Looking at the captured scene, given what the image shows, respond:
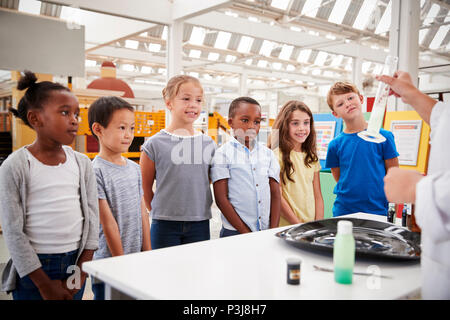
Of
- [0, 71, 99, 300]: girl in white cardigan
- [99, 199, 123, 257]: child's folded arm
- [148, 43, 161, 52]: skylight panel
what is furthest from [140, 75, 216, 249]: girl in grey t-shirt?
[148, 43, 161, 52]: skylight panel

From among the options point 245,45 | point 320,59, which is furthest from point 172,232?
point 320,59

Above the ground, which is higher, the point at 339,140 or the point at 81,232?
the point at 339,140

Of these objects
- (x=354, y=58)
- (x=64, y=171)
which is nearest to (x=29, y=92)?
(x=64, y=171)

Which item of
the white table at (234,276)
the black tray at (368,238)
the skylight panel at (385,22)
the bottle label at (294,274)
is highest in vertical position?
the skylight panel at (385,22)

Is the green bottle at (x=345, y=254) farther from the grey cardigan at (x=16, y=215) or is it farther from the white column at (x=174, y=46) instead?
the white column at (x=174, y=46)

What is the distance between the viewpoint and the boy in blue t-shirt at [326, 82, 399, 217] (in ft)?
6.39

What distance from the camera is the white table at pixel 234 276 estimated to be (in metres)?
0.78

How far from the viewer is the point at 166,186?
5.76 feet

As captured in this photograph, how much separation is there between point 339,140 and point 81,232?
149cm

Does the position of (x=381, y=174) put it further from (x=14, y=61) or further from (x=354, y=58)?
(x=354, y=58)

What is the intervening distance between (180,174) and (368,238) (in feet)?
3.03

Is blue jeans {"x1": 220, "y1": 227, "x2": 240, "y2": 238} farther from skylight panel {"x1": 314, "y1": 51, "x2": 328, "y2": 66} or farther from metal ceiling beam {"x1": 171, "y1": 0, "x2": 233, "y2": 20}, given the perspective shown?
skylight panel {"x1": 314, "y1": 51, "x2": 328, "y2": 66}

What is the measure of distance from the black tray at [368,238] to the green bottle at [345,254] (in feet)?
0.46

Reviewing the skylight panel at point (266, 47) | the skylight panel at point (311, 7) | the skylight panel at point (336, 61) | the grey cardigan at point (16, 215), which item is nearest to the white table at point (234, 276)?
the grey cardigan at point (16, 215)
